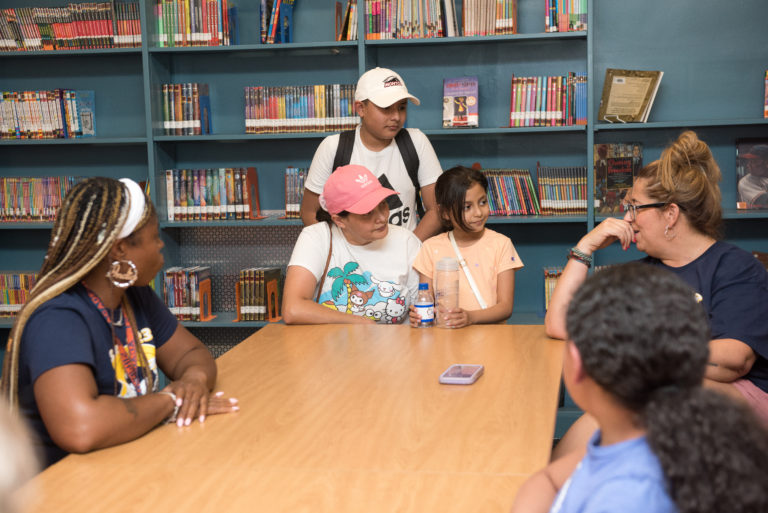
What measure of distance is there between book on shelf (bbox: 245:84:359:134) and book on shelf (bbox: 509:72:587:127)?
86 cm

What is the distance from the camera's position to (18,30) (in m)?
4.30

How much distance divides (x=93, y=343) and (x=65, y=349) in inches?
4.8

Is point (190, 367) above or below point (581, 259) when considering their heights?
below

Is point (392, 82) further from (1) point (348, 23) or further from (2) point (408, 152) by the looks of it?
(1) point (348, 23)

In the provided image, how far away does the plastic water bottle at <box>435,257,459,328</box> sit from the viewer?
258 centimetres

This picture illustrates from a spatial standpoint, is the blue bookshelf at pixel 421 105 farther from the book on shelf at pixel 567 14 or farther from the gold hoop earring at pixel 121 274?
→ the gold hoop earring at pixel 121 274

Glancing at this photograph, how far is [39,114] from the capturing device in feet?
14.1

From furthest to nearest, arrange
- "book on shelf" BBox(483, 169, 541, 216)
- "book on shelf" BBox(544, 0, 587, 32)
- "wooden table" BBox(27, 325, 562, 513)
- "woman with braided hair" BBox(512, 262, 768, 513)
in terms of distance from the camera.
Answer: "book on shelf" BBox(483, 169, 541, 216), "book on shelf" BBox(544, 0, 587, 32), "wooden table" BBox(27, 325, 562, 513), "woman with braided hair" BBox(512, 262, 768, 513)

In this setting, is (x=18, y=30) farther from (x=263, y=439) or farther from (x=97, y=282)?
(x=263, y=439)

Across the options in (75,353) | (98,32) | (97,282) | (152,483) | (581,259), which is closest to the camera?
(152,483)

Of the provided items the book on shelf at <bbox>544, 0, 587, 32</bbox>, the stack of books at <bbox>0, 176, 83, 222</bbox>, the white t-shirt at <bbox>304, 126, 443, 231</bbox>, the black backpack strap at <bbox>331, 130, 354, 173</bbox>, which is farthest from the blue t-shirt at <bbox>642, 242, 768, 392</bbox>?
the stack of books at <bbox>0, 176, 83, 222</bbox>

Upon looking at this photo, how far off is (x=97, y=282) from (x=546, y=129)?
278cm

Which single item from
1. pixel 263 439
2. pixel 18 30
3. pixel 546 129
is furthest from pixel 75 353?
pixel 18 30

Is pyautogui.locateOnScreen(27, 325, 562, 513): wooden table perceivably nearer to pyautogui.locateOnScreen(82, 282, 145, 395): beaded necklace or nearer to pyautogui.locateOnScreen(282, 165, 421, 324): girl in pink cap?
pyautogui.locateOnScreen(82, 282, 145, 395): beaded necklace
